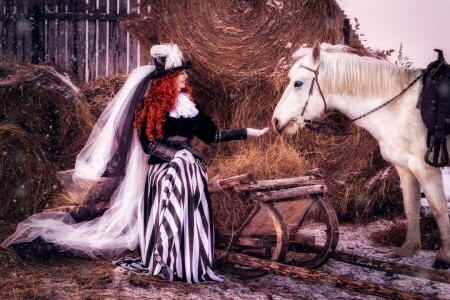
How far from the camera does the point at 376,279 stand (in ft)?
14.7

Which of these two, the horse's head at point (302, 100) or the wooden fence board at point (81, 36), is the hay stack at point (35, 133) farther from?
the wooden fence board at point (81, 36)

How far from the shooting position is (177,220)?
13.6ft

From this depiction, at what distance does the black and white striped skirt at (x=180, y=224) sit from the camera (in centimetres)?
416

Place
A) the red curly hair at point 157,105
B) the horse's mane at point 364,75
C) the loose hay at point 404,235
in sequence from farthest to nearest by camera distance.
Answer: the loose hay at point 404,235 < the horse's mane at point 364,75 < the red curly hair at point 157,105

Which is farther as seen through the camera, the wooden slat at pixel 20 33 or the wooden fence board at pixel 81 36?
the wooden slat at pixel 20 33

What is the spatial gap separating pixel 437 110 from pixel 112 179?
262cm

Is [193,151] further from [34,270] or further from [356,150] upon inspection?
[356,150]

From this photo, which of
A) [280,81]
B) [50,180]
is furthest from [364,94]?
[50,180]

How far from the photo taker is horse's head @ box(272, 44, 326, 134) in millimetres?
4742

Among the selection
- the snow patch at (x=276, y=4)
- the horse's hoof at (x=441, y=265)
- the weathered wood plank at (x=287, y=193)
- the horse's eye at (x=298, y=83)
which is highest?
the snow patch at (x=276, y=4)

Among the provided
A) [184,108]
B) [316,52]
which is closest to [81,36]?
[184,108]

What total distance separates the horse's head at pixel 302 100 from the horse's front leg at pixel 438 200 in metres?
0.97

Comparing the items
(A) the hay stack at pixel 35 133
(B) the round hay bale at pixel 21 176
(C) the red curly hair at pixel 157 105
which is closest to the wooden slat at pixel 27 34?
(A) the hay stack at pixel 35 133

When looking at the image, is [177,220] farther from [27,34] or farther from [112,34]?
[27,34]
